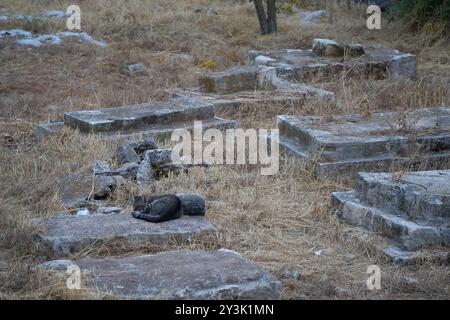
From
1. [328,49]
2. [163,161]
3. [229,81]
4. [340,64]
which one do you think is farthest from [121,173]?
[328,49]

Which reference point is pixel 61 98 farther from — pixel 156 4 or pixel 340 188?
pixel 156 4

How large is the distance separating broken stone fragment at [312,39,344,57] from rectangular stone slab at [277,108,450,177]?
152 inches

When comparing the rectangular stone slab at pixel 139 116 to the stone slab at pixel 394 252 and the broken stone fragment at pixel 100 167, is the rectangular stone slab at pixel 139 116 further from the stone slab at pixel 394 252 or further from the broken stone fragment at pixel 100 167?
the stone slab at pixel 394 252

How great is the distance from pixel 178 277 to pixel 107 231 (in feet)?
3.21

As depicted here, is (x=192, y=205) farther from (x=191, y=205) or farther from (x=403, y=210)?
(x=403, y=210)

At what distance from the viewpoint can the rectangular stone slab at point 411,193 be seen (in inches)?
203

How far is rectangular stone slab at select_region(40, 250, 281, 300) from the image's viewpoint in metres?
4.18

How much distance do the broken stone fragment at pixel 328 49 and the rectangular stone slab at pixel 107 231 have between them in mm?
6292

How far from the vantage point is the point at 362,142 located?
6.74m

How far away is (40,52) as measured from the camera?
12.1 metres

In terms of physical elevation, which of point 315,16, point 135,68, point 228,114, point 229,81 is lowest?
point 228,114

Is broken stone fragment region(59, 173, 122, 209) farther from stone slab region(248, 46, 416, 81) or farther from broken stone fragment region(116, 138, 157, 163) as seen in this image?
stone slab region(248, 46, 416, 81)

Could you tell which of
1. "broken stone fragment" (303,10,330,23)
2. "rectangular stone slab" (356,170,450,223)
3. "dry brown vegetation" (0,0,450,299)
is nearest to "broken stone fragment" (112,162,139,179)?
"dry brown vegetation" (0,0,450,299)

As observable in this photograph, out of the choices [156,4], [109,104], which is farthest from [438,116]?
[156,4]
